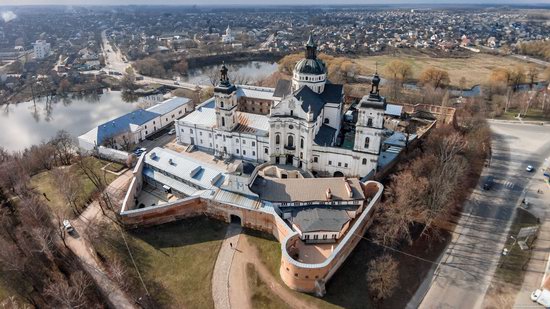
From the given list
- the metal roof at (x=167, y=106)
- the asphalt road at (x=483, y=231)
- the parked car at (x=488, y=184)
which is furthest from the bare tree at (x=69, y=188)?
the parked car at (x=488, y=184)

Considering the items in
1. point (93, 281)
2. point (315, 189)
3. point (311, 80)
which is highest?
point (311, 80)

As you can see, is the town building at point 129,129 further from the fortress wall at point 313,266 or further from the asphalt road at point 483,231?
the asphalt road at point 483,231

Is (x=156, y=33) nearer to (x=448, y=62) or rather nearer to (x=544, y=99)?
(x=448, y=62)

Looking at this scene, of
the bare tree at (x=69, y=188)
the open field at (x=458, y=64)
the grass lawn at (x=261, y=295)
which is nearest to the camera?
the grass lawn at (x=261, y=295)

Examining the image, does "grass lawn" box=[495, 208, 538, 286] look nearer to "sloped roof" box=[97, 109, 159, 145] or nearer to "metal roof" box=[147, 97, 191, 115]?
"sloped roof" box=[97, 109, 159, 145]

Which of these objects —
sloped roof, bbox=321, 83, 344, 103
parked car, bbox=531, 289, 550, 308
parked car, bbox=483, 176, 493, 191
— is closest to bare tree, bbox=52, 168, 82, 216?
sloped roof, bbox=321, 83, 344, 103

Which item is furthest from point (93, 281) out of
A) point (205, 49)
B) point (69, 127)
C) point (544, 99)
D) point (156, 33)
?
point (156, 33)

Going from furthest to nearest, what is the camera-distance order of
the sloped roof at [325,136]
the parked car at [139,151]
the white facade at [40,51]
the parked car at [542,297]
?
the white facade at [40,51] → the parked car at [139,151] → the sloped roof at [325,136] → the parked car at [542,297]
